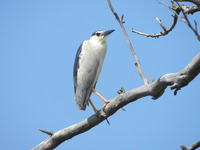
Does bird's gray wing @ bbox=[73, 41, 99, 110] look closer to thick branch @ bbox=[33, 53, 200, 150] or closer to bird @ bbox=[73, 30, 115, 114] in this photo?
bird @ bbox=[73, 30, 115, 114]


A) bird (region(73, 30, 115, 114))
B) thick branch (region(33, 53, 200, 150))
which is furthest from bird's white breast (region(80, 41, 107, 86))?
thick branch (region(33, 53, 200, 150))

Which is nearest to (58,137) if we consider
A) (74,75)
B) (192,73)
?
(74,75)

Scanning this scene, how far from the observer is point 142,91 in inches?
110

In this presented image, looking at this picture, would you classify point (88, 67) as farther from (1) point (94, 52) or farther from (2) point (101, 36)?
(2) point (101, 36)

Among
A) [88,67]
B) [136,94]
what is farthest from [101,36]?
[136,94]

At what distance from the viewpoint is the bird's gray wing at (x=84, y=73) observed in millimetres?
4141

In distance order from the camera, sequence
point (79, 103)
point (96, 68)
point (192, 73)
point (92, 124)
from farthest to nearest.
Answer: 1. point (96, 68)
2. point (79, 103)
3. point (92, 124)
4. point (192, 73)

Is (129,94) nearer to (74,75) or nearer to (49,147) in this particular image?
(49,147)

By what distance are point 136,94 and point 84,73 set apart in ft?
5.38

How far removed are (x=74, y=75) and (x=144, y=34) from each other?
1684mm

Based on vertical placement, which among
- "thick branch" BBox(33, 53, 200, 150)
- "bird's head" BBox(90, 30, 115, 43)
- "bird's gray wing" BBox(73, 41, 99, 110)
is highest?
"bird's head" BBox(90, 30, 115, 43)

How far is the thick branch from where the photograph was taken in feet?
7.92

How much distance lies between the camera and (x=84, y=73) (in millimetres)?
4324

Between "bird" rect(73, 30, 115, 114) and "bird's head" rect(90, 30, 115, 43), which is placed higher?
"bird's head" rect(90, 30, 115, 43)
